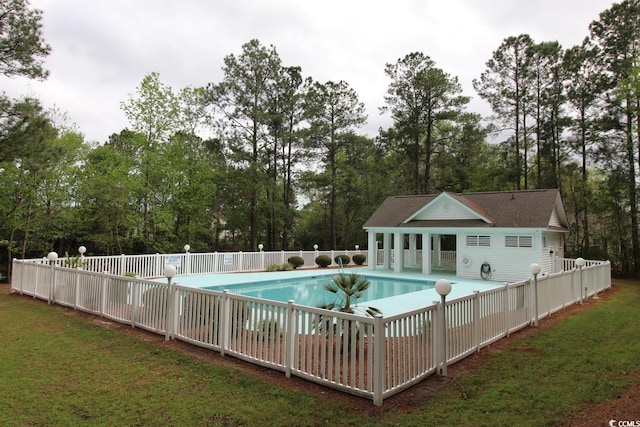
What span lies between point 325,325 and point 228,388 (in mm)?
1331

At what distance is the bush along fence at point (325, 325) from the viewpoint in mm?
4352

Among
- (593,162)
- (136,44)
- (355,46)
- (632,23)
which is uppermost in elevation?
(632,23)

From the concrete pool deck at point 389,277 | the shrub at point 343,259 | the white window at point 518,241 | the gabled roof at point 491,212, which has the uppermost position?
the gabled roof at point 491,212

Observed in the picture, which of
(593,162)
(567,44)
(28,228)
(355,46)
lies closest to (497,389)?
(355,46)

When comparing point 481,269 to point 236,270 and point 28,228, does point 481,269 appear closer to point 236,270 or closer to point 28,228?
point 236,270

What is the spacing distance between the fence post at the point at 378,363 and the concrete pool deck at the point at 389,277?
5050 millimetres

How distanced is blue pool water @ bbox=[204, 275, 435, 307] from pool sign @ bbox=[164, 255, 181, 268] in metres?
3.11

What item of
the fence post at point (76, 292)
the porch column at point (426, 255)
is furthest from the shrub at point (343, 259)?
the fence post at point (76, 292)

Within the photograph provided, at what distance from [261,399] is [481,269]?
13.9m

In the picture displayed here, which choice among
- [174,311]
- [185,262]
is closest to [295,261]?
[185,262]

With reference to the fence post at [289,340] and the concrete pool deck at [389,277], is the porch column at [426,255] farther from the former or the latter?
the fence post at [289,340]

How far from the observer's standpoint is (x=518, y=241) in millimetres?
15375

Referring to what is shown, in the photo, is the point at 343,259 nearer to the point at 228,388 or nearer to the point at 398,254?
the point at 398,254

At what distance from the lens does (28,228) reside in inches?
617
